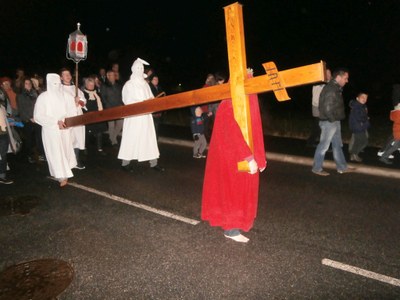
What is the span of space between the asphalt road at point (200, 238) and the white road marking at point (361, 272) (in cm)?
1

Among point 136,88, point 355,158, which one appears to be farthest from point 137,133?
point 355,158

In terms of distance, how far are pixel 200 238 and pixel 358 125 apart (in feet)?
17.0

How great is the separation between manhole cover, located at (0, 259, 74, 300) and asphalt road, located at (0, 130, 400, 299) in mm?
103

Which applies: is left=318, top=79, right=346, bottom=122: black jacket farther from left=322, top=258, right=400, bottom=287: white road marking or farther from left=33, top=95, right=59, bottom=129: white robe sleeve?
left=33, top=95, right=59, bottom=129: white robe sleeve

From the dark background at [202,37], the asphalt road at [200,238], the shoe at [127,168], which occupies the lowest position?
the asphalt road at [200,238]

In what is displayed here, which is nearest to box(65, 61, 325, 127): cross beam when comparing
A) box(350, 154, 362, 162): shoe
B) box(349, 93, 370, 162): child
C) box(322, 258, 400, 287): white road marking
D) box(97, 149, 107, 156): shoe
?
box(322, 258, 400, 287): white road marking

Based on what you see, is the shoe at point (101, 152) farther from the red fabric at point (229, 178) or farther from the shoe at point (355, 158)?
the shoe at point (355, 158)

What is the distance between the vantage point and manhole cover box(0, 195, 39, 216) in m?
5.45

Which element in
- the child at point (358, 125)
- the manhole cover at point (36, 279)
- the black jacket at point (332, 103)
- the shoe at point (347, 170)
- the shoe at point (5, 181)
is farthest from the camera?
the child at point (358, 125)

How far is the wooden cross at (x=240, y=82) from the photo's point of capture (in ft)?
9.62

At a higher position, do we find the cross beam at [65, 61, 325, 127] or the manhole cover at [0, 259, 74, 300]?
the cross beam at [65, 61, 325, 127]

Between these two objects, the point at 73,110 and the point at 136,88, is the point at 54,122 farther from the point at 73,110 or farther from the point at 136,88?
the point at 136,88

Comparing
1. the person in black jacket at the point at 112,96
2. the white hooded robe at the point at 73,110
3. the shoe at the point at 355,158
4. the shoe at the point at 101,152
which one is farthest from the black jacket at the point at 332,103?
the person in black jacket at the point at 112,96

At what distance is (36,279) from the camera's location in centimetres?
368
